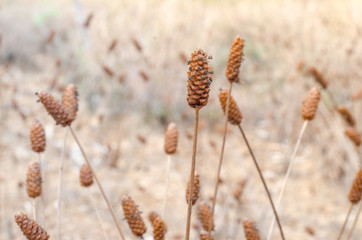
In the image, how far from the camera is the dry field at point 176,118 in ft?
11.9

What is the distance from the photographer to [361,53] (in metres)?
4.71

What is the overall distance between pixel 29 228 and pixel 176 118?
420cm

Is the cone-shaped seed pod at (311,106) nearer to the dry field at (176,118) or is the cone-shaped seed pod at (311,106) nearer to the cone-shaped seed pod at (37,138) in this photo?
the cone-shaped seed pod at (37,138)

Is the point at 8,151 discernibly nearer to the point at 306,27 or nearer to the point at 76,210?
the point at 76,210

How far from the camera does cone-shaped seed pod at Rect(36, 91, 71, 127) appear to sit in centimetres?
125

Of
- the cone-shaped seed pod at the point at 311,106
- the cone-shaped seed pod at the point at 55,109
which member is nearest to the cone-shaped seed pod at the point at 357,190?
the cone-shaped seed pod at the point at 311,106

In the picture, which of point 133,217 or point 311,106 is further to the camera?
point 311,106

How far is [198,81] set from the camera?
3.10 feet

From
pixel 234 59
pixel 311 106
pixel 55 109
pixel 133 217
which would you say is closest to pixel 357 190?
pixel 311 106

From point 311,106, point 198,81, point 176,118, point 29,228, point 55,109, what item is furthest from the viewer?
point 176,118

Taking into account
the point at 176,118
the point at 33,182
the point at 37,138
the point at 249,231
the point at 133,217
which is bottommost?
the point at 249,231

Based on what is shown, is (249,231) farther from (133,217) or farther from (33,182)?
(33,182)

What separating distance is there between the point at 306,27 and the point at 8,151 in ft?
13.0

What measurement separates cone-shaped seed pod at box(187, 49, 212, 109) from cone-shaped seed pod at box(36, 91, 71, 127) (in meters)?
0.50
